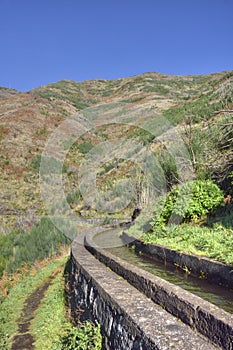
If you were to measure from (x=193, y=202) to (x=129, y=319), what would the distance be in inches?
229

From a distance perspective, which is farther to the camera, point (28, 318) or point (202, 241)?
point (28, 318)

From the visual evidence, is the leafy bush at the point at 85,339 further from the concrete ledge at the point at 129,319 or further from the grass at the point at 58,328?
the concrete ledge at the point at 129,319

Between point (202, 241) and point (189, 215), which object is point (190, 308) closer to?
point (202, 241)

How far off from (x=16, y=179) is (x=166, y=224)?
26674 mm

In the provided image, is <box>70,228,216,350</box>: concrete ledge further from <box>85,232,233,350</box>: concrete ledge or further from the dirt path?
the dirt path

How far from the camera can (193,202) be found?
8727mm

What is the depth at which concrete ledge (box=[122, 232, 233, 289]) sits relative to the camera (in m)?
4.63

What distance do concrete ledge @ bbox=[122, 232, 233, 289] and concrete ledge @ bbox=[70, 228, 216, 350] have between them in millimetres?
1350

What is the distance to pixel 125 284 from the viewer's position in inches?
177

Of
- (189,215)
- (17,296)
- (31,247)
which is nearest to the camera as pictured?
(189,215)

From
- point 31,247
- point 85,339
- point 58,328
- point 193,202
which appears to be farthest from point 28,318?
point 31,247

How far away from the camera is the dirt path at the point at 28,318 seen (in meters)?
5.93

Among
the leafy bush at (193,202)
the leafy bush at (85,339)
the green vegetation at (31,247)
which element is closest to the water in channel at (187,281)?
the leafy bush at (85,339)

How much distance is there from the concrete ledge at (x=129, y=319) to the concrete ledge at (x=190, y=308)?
0.09m
